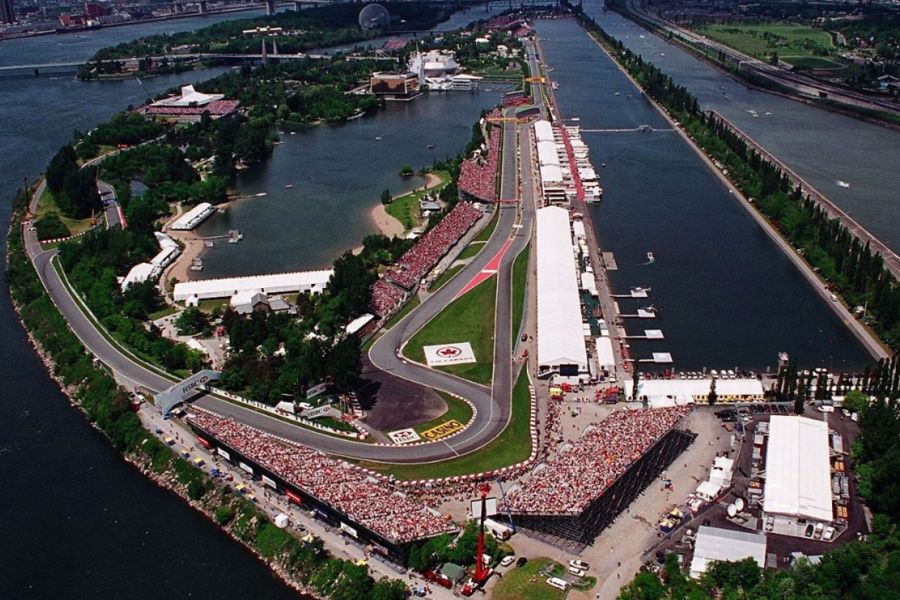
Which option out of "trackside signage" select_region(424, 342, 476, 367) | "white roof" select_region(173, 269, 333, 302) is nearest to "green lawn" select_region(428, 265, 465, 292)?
"white roof" select_region(173, 269, 333, 302)

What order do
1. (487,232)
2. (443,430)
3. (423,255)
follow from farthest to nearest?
(487,232) → (423,255) → (443,430)

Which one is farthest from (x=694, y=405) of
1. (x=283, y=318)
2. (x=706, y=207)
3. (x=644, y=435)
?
(x=706, y=207)

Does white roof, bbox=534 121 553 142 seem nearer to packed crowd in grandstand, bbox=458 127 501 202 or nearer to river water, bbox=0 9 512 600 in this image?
packed crowd in grandstand, bbox=458 127 501 202

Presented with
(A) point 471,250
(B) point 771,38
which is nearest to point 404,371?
(A) point 471,250

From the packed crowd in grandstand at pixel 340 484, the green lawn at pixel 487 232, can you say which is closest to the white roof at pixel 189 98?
A: the green lawn at pixel 487 232

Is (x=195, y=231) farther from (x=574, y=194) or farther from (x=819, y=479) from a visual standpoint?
(x=819, y=479)

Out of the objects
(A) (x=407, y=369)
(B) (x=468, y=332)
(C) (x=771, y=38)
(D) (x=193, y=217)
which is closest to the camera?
(A) (x=407, y=369)

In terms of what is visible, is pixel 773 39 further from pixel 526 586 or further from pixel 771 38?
pixel 526 586
